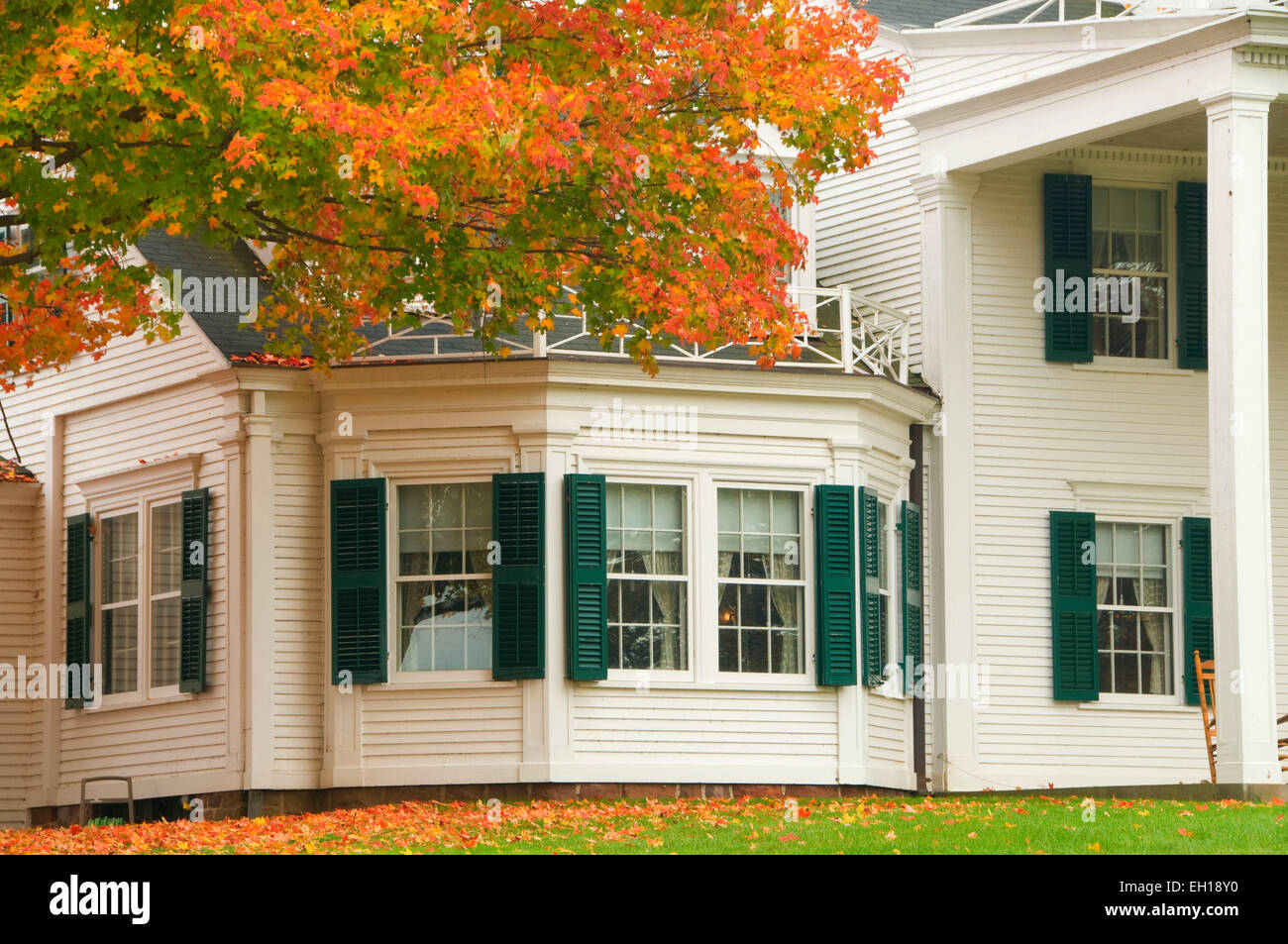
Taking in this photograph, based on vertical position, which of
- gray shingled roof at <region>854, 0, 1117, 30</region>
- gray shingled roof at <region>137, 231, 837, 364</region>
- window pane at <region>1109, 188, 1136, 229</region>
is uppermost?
gray shingled roof at <region>854, 0, 1117, 30</region>

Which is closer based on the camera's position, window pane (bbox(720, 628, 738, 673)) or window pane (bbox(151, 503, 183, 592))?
window pane (bbox(720, 628, 738, 673))

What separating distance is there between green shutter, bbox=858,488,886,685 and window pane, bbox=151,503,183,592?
6.80 meters

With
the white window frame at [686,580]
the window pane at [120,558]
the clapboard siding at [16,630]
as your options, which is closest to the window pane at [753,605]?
the white window frame at [686,580]

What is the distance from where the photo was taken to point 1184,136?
21.9 metres

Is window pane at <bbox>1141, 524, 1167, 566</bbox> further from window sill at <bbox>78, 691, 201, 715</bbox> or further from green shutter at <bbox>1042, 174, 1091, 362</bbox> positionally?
window sill at <bbox>78, 691, 201, 715</bbox>

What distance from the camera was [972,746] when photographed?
850 inches

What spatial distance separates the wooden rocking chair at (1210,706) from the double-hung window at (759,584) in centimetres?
380

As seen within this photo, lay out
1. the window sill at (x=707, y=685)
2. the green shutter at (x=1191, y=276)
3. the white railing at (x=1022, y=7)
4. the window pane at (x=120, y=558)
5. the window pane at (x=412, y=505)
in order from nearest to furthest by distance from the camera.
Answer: the window sill at (x=707, y=685)
the window pane at (x=412, y=505)
the white railing at (x=1022, y=7)
the window pane at (x=120, y=558)
the green shutter at (x=1191, y=276)

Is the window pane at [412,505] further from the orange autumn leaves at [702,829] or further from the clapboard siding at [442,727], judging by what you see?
the orange autumn leaves at [702,829]

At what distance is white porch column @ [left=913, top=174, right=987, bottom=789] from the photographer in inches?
851

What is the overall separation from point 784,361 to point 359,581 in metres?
4.69

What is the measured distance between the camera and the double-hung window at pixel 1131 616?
21953 millimetres

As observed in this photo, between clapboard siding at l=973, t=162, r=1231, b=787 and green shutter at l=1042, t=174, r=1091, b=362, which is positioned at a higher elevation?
green shutter at l=1042, t=174, r=1091, b=362

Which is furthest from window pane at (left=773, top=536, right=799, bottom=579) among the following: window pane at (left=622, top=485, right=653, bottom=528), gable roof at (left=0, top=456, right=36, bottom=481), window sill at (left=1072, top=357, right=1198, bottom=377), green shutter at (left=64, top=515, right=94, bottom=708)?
gable roof at (left=0, top=456, right=36, bottom=481)
